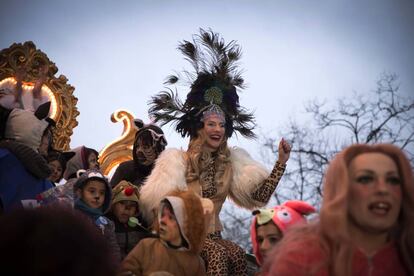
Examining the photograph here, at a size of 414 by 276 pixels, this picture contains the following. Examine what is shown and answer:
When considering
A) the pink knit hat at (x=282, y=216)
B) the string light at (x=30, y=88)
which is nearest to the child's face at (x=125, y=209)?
the string light at (x=30, y=88)

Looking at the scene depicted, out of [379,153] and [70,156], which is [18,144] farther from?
[379,153]

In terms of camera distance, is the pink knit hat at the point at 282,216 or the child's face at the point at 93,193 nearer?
the pink knit hat at the point at 282,216

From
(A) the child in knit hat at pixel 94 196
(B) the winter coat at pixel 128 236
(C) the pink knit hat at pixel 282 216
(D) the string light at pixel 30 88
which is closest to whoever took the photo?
(C) the pink knit hat at pixel 282 216

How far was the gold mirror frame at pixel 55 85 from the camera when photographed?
9695 millimetres

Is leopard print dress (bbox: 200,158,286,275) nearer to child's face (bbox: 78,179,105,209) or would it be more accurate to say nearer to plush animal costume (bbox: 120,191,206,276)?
plush animal costume (bbox: 120,191,206,276)

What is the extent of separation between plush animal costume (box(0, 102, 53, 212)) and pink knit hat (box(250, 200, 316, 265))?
1677mm

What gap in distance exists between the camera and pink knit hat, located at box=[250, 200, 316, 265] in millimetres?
4961

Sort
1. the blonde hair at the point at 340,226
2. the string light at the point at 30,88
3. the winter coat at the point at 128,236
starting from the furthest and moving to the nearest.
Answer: the string light at the point at 30,88
the winter coat at the point at 128,236
the blonde hair at the point at 340,226

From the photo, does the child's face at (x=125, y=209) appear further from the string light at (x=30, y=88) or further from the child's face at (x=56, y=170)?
the string light at (x=30, y=88)

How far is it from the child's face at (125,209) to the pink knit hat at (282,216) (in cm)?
227

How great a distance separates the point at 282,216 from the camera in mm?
4988

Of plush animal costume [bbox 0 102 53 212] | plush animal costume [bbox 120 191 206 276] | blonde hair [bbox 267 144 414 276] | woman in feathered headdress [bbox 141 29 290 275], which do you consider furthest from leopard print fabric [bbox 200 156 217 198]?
blonde hair [bbox 267 144 414 276]

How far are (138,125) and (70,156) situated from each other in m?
1.24

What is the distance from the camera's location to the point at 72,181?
22.5 feet
